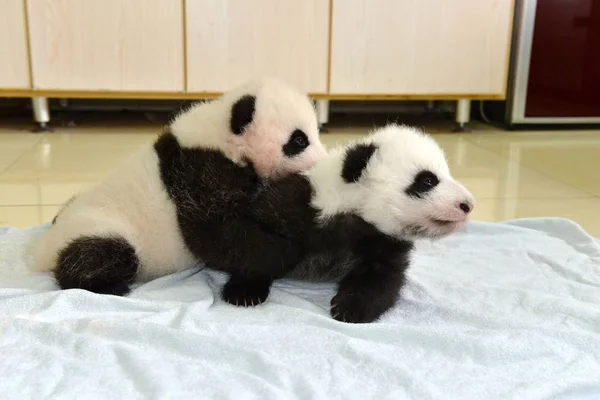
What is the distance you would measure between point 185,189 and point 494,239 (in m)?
0.80

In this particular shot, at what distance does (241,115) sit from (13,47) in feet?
6.89

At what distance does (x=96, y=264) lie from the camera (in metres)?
1.10

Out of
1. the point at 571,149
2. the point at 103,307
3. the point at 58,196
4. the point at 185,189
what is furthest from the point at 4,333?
the point at 571,149

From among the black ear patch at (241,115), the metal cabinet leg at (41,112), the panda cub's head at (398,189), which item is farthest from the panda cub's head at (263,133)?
the metal cabinet leg at (41,112)

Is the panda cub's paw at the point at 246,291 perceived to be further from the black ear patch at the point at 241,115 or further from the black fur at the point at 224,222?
the black ear patch at the point at 241,115

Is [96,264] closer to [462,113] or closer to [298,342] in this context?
[298,342]

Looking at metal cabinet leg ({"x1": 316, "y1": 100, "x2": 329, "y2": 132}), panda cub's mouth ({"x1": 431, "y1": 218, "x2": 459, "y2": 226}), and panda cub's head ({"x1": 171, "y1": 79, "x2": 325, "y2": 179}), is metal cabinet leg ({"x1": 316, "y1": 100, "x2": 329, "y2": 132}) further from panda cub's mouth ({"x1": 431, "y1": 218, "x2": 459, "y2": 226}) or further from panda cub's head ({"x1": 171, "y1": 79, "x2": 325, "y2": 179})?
panda cub's mouth ({"x1": 431, "y1": 218, "x2": 459, "y2": 226})

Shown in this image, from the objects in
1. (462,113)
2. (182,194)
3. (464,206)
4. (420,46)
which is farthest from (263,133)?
(462,113)

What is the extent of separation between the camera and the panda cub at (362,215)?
3.41ft

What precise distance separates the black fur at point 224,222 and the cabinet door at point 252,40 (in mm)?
1812

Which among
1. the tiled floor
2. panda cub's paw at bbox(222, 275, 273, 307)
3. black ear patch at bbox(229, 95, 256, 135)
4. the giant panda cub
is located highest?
black ear patch at bbox(229, 95, 256, 135)

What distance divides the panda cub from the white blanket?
0.05 metres

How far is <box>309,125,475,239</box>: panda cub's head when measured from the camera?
103cm

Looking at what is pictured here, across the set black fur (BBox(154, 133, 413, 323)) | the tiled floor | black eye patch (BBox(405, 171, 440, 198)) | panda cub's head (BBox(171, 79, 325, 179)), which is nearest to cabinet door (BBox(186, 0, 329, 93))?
the tiled floor
